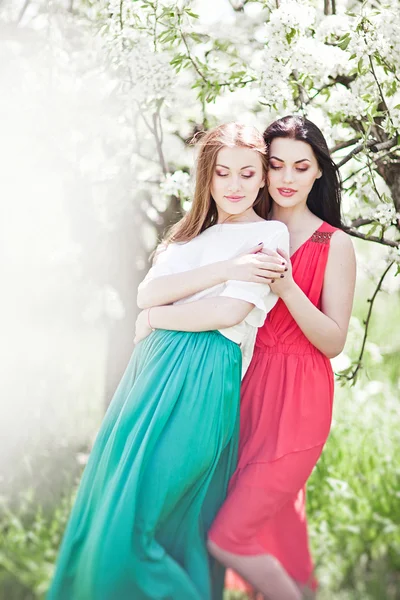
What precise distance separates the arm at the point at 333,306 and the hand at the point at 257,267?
10 cm

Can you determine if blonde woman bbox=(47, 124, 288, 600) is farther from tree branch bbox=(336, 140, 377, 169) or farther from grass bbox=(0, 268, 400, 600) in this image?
grass bbox=(0, 268, 400, 600)

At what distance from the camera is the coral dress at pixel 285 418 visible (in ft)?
7.56

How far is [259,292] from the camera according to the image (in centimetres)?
224

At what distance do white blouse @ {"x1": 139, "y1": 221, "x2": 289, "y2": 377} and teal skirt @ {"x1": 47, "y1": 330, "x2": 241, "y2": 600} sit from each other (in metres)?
0.09

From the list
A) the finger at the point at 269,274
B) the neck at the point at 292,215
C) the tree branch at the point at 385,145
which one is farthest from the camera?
the tree branch at the point at 385,145

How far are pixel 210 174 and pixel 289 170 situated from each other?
26cm

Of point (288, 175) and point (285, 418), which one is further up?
point (288, 175)

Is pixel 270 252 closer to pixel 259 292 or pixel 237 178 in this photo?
pixel 259 292

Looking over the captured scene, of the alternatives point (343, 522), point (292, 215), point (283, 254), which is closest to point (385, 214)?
point (292, 215)

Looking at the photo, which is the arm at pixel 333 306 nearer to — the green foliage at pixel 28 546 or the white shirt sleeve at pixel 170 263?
the white shirt sleeve at pixel 170 263

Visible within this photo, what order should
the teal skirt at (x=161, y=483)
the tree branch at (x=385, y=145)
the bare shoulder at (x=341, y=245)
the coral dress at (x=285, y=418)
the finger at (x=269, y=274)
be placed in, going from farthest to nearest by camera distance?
1. the tree branch at (x=385, y=145)
2. the bare shoulder at (x=341, y=245)
3. the coral dress at (x=285, y=418)
4. the finger at (x=269, y=274)
5. the teal skirt at (x=161, y=483)

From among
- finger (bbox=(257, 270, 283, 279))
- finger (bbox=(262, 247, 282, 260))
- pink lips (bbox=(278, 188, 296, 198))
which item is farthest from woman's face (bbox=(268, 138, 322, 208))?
finger (bbox=(257, 270, 283, 279))

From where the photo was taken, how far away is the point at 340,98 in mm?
2609

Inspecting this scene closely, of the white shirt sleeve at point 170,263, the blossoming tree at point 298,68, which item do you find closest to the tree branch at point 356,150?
the blossoming tree at point 298,68
